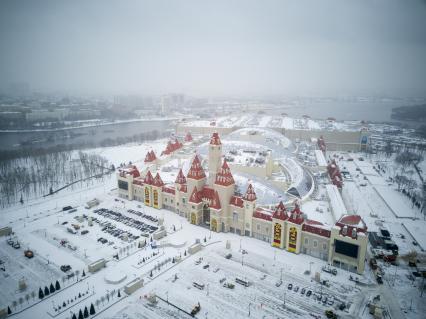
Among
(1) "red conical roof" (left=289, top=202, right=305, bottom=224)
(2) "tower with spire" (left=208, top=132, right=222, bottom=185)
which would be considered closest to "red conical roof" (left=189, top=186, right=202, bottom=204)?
(2) "tower with spire" (left=208, top=132, right=222, bottom=185)

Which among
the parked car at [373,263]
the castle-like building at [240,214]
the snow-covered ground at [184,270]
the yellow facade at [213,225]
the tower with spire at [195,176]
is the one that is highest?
the tower with spire at [195,176]

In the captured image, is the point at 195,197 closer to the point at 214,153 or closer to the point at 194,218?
the point at 194,218

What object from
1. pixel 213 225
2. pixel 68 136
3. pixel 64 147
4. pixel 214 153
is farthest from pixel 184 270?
pixel 68 136

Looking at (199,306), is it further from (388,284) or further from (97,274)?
(388,284)

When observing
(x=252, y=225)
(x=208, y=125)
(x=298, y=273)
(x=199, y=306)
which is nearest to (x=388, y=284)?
(x=298, y=273)

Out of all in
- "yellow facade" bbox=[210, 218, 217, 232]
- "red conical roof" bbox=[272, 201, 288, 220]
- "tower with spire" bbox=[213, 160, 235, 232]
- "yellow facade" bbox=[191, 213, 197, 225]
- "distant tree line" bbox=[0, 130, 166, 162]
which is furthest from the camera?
"distant tree line" bbox=[0, 130, 166, 162]

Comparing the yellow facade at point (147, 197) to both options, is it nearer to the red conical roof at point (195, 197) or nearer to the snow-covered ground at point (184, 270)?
the snow-covered ground at point (184, 270)

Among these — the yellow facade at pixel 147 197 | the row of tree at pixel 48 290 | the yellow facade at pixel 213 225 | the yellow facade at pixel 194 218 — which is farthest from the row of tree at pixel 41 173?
the yellow facade at pixel 213 225

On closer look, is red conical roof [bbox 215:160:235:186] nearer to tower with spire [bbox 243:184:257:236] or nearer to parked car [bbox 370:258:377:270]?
tower with spire [bbox 243:184:257:236]
